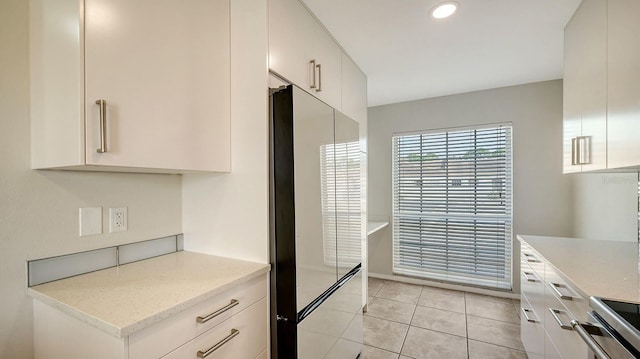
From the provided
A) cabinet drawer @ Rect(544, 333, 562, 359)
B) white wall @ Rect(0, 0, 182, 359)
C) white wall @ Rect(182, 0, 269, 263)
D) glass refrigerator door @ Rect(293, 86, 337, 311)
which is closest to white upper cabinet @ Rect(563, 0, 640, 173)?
cabinet drawer @ Rect(544, 333, 562, 359)

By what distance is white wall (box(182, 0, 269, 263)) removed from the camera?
130cm

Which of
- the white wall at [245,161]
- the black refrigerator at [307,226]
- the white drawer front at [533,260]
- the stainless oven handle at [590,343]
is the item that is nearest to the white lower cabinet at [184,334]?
the black refrigerator at [307,226]

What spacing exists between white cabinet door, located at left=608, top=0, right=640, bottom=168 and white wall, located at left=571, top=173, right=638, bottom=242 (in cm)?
101

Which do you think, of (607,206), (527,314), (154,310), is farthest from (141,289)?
(607,206)

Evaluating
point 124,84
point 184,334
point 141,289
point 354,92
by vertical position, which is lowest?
point 184,334

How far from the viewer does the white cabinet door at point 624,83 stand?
1115 mm

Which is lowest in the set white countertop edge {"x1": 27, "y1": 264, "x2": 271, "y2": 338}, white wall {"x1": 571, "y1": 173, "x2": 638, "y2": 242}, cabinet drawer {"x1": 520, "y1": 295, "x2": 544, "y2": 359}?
cabinet drawer {"x1": 520, "y1": 295, "x2": 544, "y2": 359}

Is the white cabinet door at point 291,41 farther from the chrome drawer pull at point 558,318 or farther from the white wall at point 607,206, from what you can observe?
the white wall at point 607,206

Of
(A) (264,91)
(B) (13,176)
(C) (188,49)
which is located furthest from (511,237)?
(B) (13,176)

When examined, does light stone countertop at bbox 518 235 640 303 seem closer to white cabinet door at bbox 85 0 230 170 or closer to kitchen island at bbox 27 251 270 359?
kitchen island at bbox 27 251 270 359

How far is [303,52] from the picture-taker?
1.64 m

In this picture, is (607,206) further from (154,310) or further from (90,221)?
(90,221)

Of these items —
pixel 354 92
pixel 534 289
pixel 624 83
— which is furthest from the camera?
pixel 354 92

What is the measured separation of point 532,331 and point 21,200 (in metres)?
2.82
